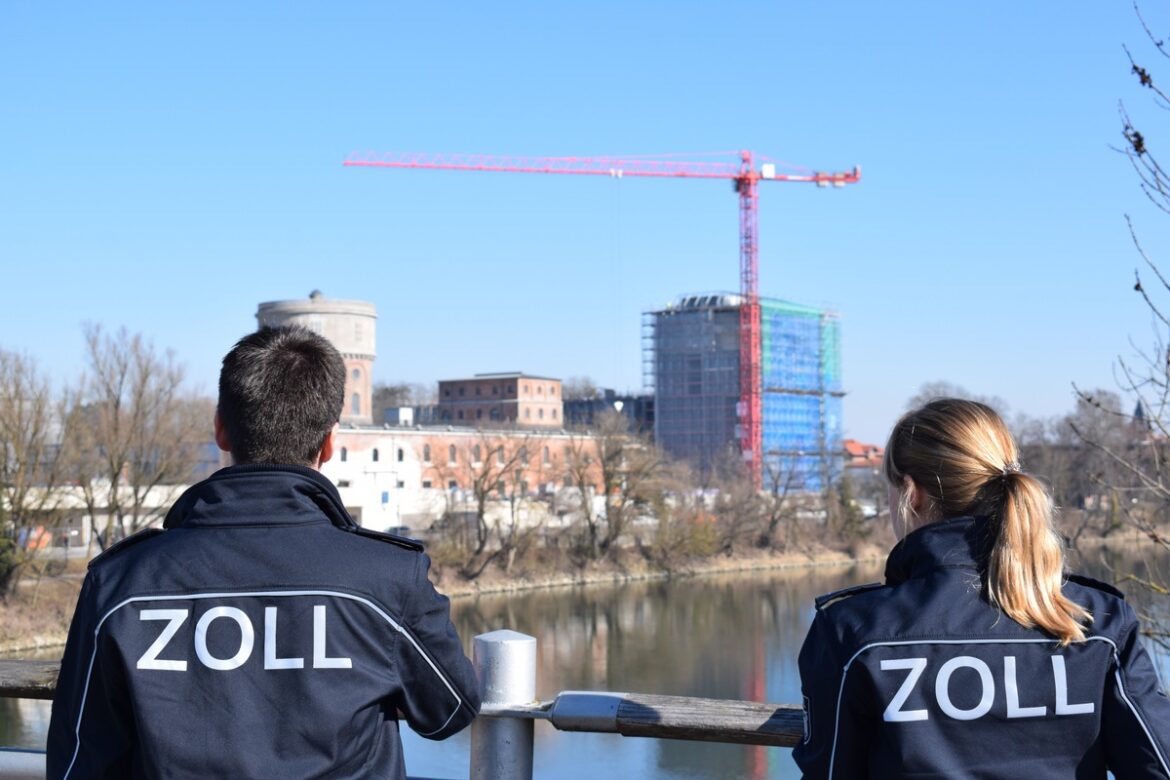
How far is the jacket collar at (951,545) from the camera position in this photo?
210 cm

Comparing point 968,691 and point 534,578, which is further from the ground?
point 968,691

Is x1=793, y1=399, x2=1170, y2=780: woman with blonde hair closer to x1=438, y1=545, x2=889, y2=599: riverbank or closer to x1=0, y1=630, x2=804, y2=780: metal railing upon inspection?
x1=0, y1=630, x2=804, y2=780: metal railing

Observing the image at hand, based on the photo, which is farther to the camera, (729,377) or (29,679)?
(729,377)

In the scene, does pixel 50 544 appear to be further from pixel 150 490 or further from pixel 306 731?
pixel 306 731

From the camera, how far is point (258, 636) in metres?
2.01

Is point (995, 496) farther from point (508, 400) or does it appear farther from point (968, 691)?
point (508, 400)

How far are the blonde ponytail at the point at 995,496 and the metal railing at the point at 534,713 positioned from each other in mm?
940

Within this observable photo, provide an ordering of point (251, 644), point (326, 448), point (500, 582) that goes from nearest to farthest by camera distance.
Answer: point (251, 644) < point (326, 448) < point (500, 582)

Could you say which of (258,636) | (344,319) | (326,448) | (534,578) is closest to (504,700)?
(326,448)

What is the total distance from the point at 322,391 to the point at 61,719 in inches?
28.5

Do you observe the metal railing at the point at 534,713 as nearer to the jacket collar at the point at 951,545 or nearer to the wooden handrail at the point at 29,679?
the jacket collar at the point at 951,545

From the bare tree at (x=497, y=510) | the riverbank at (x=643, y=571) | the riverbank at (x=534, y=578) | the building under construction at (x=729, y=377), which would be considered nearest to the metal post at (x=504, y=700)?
the riverbank at (x=534, y=578)

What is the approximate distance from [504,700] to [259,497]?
1.20 metres

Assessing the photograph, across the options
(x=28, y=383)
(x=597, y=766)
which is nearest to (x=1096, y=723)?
(x=597, y=766)
